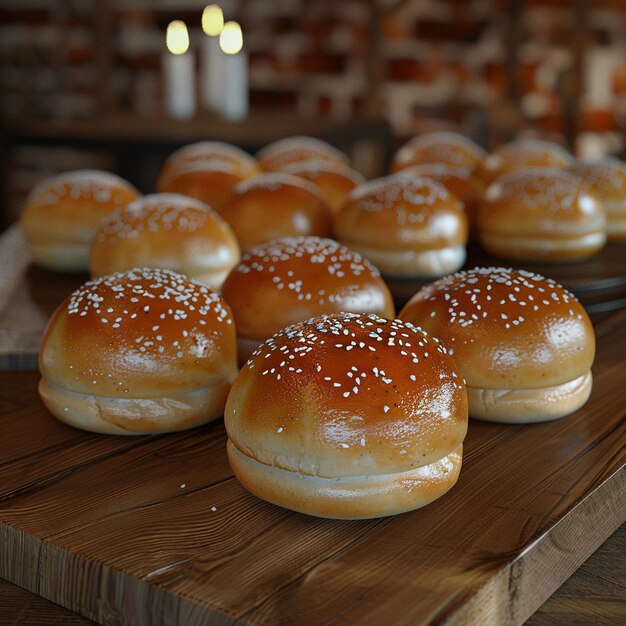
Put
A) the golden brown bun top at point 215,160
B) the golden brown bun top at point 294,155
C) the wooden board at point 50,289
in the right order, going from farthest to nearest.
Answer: the golden brown bun top at point 294,155 < the golden brown bun top at point 215,160 < the wooden board at point 50,289

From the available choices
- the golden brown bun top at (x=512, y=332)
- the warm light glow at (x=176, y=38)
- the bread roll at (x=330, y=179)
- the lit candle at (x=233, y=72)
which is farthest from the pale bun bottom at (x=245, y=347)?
the warm light glow at (x=176, y=38)

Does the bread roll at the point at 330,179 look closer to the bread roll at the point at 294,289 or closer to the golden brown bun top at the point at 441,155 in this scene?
the golden brown bun top at the point at 441,155

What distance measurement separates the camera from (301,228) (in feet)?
7.97

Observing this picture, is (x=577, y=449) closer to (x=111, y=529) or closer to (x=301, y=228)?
(x=111, y=529)

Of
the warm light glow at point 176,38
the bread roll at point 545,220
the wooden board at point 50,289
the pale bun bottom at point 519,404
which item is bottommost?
the wooden board at point 50,289

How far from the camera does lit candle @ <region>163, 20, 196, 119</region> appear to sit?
18.9 ft

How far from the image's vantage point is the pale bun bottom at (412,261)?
232 centimetres

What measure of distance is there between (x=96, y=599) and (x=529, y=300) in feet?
3.09

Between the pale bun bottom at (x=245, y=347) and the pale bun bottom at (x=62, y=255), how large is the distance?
915 millimetres

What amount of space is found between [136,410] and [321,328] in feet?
1.34

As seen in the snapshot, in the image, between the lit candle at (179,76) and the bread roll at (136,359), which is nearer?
the bread roll at (136,359)

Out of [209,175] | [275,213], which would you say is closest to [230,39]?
[209,175]

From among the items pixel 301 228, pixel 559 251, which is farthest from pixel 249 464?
pixel 559 251

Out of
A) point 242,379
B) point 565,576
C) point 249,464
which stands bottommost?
point 565,576
